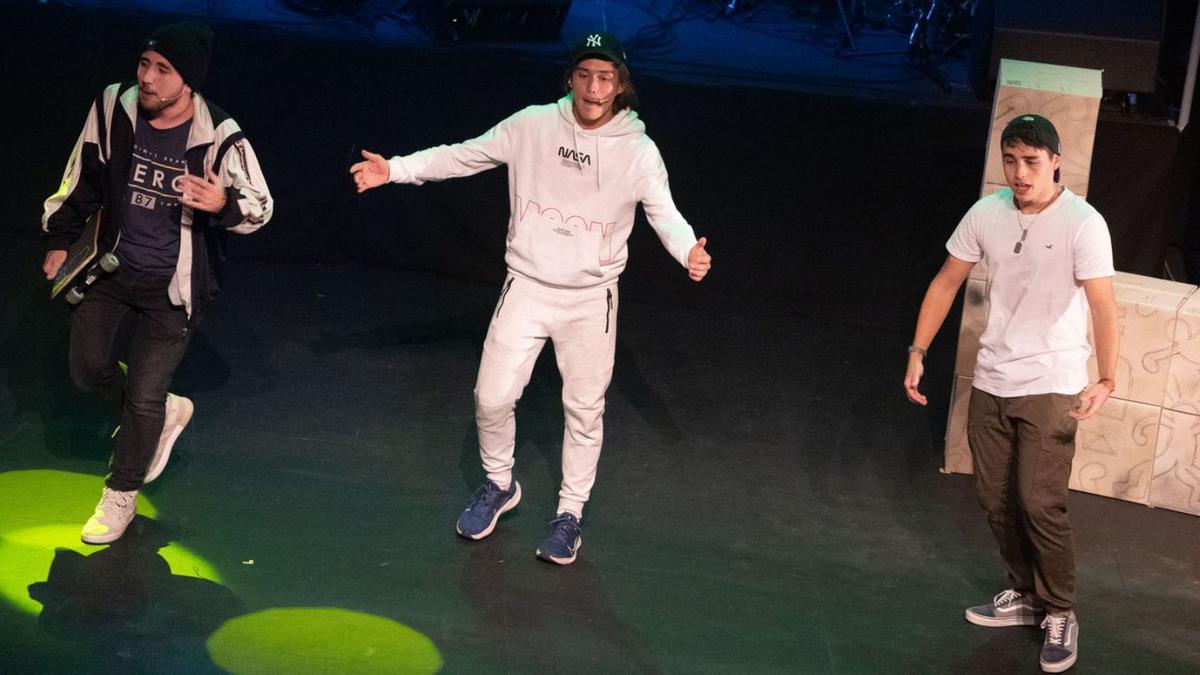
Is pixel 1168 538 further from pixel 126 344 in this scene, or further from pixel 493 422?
pixel 126 344

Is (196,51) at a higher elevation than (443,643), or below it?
higher

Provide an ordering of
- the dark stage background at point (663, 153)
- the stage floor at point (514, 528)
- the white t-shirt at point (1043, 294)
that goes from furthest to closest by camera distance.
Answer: the dark stage background at point (663, 153) → the stage floor at point (514, 528) → the white t-shirt at point (1043, 294)

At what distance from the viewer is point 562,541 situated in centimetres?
473

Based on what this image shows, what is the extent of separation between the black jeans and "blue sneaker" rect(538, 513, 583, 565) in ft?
4.27

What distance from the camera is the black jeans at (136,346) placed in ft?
14.7

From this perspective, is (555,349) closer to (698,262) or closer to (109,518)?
(698,262)

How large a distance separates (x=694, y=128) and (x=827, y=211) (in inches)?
30.4

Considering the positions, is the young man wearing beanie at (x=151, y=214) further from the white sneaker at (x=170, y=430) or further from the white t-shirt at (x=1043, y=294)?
the white t-shirt at (x=1043, y=294)

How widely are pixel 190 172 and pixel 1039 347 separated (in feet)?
8.49

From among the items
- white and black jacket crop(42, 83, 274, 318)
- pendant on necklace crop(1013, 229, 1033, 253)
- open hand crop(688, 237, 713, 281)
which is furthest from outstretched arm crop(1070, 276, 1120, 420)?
white and black jacket crop(42, 83, 274, 318)

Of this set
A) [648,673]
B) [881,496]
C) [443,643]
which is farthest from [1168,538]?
[443,643]

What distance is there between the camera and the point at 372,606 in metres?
4.36

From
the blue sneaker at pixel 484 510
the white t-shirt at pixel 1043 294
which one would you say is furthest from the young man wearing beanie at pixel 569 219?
the white t-shirt at pixel 1043 294

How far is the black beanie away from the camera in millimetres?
4219
